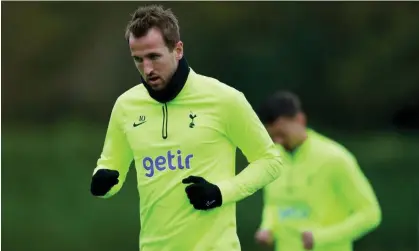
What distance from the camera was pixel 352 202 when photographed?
26.8 feet

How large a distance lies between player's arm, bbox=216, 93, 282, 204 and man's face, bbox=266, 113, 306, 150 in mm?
2379

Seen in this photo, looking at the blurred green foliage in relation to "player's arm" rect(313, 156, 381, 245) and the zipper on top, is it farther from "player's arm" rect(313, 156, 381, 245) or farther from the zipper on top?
the zipper on top

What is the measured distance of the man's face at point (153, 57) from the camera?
5.86 metres

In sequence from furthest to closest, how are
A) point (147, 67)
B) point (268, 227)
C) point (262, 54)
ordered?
point (262, 54), point (268, 227), point (147, 67)

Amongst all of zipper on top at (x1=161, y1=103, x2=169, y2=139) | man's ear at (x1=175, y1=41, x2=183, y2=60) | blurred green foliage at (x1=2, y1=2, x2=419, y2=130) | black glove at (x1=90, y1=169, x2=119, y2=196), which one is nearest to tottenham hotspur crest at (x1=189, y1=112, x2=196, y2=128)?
zipper on top at (x1=161, y1=103, x2=169, y2=139)

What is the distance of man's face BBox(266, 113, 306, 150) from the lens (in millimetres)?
8414

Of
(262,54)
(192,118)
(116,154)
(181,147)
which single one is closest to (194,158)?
(181,147)

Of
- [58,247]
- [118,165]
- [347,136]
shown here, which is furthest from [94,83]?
[118,165]

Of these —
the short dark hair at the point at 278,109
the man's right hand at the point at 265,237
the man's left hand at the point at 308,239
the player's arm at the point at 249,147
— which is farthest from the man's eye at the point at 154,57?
the man's right hand at the point at 265,237

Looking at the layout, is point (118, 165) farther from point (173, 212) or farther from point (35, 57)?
point (35, 57)

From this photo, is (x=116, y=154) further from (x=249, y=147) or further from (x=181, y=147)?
(x=249, y=147)

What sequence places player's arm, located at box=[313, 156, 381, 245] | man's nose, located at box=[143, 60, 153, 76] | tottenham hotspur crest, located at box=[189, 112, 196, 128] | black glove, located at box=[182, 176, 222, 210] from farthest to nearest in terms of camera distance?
player's arm, located at box=[313, 156, 381, 245] → tottenham hotspur crest, located at box=[189, 112, 196, 128] → man's nose, located at box=[143, 60, 153, 76] → black glove, located at box=[182, 176, 222, 210]

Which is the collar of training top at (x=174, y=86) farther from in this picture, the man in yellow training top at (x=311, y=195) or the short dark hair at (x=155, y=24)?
the man in yellow training top at (x=311, y=195)

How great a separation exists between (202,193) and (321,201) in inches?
103
